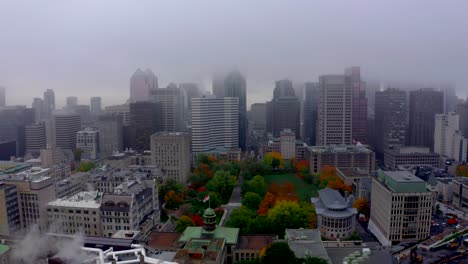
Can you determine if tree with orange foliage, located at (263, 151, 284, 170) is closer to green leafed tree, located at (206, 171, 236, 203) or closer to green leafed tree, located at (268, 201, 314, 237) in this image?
green leafed tree, located at (206, 171, 236, 203)

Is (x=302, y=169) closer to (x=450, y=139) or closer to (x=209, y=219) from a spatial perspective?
(x=450, y=139)

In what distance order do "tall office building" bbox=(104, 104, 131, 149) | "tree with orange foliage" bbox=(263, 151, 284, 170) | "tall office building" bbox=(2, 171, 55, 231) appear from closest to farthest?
"tall office building" bbox=(2, 171, 55, 231)
"tree with orange foliage" bbox=(263, 151, 284, 170)
"tall office building" bbox=(104, 104, 131, 149)

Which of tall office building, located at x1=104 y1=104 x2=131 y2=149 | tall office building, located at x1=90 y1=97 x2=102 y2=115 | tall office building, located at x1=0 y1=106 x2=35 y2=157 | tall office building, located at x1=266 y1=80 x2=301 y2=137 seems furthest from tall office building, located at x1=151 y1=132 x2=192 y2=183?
tall office building, located at x1=90 y1=97 x2=102 y2=115

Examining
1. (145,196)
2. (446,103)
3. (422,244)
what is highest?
(446,103)

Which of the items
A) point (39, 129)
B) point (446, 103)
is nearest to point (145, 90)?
point (39, 129)

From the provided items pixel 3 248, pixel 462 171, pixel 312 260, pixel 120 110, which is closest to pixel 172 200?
pixel 3 248

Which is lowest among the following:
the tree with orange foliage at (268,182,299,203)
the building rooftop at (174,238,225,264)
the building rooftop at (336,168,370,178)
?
the tree with orange foliage at (268,182,299,203)

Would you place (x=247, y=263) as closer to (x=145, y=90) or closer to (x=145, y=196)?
(x=145, y=196)
